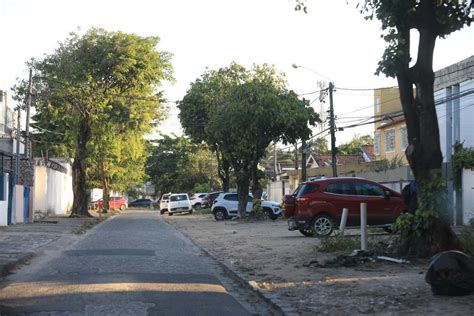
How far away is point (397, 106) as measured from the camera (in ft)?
159

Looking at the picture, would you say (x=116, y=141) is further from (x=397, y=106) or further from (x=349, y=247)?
(x=349, y=247)

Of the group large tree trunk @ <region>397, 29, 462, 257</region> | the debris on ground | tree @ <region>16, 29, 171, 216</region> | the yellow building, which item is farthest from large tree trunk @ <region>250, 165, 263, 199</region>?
the debris on ground

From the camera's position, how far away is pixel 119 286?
31.0 ft

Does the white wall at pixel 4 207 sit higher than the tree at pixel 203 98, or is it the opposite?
the tree at pixel 203 98

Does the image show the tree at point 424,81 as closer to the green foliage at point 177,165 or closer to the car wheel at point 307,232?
the car wheel at point 307,232

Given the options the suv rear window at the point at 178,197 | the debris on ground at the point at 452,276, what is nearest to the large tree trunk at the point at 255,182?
the suv rear window at the point at 178,197

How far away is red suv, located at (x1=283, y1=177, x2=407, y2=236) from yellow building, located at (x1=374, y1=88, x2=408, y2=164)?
66.1ft

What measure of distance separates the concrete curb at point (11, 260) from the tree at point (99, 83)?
2151 centimetres

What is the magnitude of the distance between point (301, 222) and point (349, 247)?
505 cm

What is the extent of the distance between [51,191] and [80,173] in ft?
14.6

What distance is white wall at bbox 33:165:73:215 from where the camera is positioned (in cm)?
3812

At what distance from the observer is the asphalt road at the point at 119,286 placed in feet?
25.7

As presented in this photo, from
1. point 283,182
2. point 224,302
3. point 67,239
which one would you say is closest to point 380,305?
point 224,302

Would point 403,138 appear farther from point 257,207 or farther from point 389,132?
point 257,207
